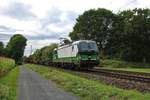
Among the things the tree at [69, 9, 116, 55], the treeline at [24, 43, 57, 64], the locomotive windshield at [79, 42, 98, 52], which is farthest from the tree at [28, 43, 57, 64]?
the locomotive windshield at [79, 42, 98, 52]

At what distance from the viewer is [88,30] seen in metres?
94.8

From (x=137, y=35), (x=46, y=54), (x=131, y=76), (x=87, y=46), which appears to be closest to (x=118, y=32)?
(x=137, y=35)

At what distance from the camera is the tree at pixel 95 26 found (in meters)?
94.6

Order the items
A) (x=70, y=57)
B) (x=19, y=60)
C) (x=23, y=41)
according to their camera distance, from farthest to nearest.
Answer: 1. (x=23, y=41)
2. (x=19, y=60)
3. (x=70, y=57)

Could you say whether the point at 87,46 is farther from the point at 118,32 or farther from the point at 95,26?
the point at 95,26

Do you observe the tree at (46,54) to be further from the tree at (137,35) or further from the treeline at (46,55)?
the tree at (137,35)

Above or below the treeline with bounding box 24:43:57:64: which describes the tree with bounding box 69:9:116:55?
above

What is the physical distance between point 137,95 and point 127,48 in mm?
63891

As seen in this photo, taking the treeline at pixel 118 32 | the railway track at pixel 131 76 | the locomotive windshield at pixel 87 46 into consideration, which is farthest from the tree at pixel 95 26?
the railway track at pixel 131 76

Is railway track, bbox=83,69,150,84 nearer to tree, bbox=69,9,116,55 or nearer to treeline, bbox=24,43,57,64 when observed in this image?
treeline, bbox=24,43,57,64

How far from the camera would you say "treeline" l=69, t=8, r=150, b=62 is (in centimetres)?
7650

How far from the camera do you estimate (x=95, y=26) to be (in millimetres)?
95562

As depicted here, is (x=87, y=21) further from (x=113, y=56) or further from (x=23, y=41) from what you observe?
(x=23, y=41)

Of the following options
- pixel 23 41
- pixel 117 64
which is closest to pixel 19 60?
pixel 23 41
